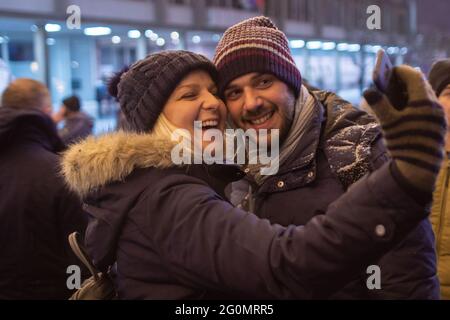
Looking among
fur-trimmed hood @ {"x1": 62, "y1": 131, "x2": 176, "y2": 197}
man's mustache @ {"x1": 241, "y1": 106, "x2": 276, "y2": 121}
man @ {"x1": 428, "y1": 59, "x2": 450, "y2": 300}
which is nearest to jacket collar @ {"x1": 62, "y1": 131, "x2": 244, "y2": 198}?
fur-trimmed hood @ {"x1": 62, "y1": 131, "x2": 176, "y2": 197}

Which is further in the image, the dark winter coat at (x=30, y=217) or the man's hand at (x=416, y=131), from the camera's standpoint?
the dark winter coat at (x=30, y=217)

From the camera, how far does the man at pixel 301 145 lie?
1.64 meters

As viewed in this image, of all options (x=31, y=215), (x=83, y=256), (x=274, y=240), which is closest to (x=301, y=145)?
(x=274, y=240)

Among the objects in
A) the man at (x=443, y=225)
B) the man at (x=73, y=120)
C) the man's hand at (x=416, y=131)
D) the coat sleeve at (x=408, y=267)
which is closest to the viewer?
the man's hand at (x=416, y=131)

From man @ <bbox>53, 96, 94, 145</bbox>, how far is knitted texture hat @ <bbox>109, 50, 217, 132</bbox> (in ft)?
17.5

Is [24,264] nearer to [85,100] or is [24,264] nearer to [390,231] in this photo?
[390,231]

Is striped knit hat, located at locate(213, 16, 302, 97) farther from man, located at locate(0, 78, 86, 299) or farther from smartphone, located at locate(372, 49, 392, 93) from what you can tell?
man, located at locate(0, 78, 86, 299)

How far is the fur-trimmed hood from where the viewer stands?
1.47 m

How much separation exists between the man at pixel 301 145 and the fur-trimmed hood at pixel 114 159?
48cm

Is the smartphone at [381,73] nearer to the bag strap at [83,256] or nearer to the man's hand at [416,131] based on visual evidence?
the man's hand at [416,131]

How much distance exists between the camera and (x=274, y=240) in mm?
1220

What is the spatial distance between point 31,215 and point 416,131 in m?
2.40

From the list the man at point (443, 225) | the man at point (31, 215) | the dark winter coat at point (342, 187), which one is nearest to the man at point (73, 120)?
the man at point (31, 215)

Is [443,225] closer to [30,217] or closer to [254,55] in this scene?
[254,55]
